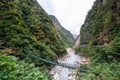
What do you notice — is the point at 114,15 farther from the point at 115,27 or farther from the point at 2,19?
the point at 2,19

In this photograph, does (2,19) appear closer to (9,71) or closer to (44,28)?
(44,28)

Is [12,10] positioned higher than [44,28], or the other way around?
[12,10]

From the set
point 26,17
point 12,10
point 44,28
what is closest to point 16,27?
point 12,10

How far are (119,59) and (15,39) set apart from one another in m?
9.65

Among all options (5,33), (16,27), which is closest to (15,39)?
(5,33)

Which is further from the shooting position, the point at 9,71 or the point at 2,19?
the point at 2,19

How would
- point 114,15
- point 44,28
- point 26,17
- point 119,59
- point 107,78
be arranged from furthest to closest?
point 44,28 < point 26,17 < point 114,15 < point 119,59 < point 107,78

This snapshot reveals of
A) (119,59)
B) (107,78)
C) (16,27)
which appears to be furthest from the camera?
(16,27)

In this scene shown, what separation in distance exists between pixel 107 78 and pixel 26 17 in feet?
58.1

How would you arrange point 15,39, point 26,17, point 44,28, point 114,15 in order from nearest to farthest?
point 15,39
point 114,15
point 26,17
point 44,28

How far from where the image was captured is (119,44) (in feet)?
56.4

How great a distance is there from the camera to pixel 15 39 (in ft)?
60.8

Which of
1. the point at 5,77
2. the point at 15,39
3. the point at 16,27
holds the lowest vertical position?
the point at 5,77

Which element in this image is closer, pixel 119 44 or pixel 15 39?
pixel 119 44
